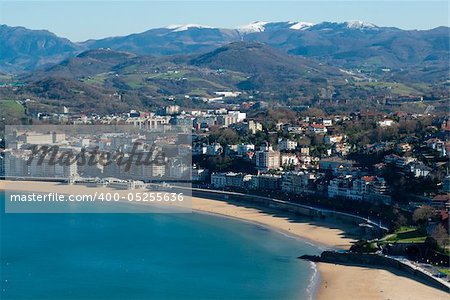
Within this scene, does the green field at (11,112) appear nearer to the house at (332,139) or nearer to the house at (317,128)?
the house at (317,128)

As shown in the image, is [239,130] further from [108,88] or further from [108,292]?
[108,88]

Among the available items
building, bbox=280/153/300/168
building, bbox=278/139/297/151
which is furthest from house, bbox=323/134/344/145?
building, bbox=280/153/300/168

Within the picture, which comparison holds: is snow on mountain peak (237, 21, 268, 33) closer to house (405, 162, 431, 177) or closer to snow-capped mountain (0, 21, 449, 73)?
snow-capped mountain (0, 21, 449, 73)

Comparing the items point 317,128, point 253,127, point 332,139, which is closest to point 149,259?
point 332,139

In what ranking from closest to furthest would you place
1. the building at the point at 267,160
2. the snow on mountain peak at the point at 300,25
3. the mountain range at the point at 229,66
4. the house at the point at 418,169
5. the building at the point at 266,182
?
the house at the point at 418,169
the building at the point at 266,182
the building at the point at 267,160
the mountain range at the point at 229,66
the snow on mountain peak at the point at 300,25

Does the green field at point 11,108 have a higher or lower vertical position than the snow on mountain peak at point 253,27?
lower

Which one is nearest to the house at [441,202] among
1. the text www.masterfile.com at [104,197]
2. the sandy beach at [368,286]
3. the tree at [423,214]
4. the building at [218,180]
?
the tree at [423,214]

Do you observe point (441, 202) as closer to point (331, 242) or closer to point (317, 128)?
point (331, 242)
